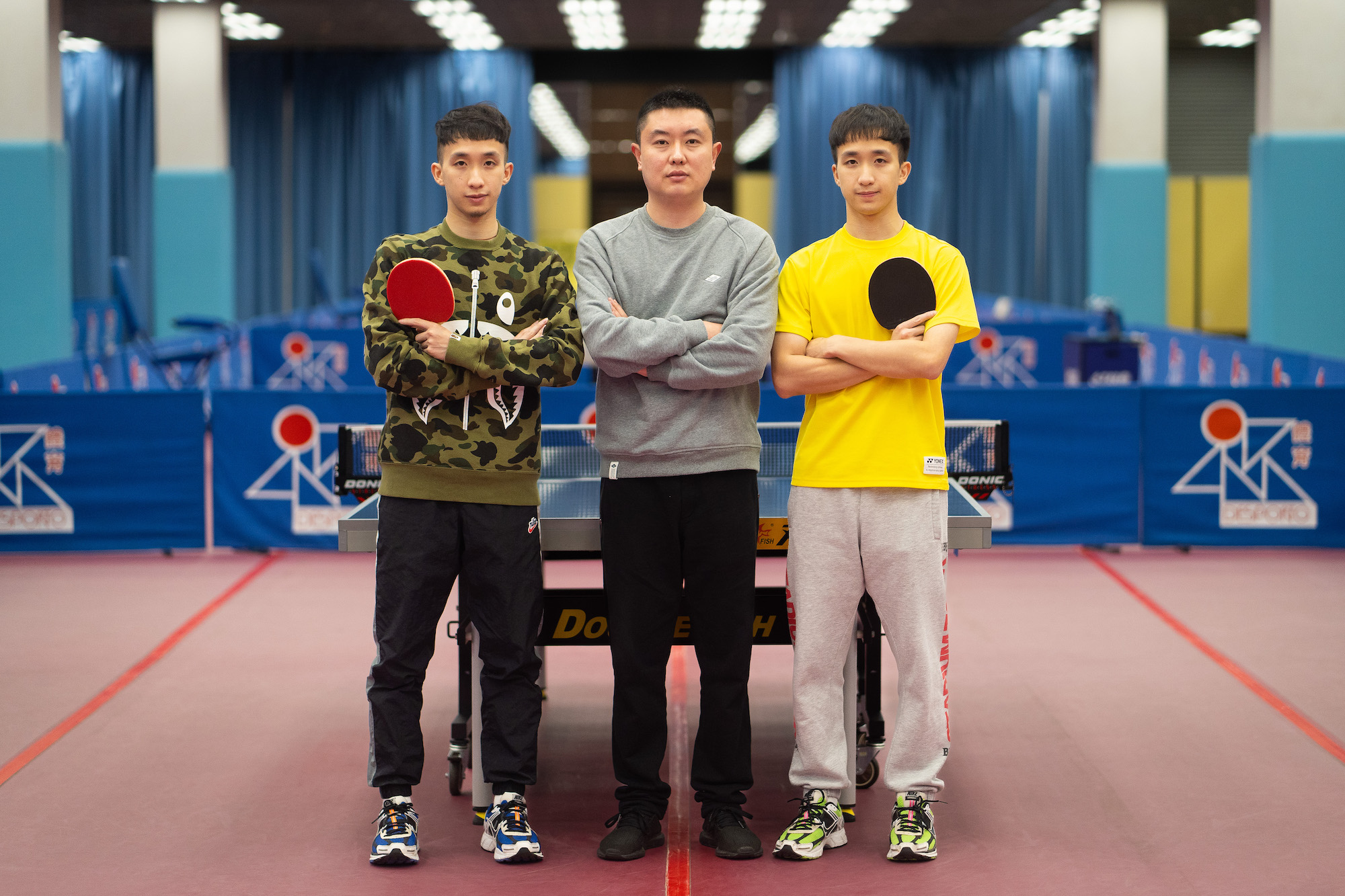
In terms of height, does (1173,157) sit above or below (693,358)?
above

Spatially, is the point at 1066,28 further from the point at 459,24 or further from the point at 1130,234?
the point at 459,24

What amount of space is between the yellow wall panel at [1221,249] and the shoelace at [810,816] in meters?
15.7

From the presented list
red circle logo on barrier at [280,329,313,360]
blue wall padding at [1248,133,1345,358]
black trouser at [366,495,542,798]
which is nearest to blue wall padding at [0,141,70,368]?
red circle logo on barrier at [280,329,313,360]

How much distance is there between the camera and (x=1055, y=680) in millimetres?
4887

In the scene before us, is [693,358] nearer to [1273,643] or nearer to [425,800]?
[425,800]

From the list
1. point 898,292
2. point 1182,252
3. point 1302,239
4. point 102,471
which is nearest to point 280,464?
point 102,471

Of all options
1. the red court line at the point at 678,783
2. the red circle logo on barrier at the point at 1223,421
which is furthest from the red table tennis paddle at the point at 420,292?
the red circle logo on barrier at the point at 1223,421

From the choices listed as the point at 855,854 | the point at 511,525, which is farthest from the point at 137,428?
the point at 855,854

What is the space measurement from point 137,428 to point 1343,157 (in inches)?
384

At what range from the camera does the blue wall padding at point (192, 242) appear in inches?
611

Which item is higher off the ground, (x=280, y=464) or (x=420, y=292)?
(x=420, y=292)

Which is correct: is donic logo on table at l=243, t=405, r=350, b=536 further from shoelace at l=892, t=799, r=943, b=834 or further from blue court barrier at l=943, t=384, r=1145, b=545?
shoelace at l=892, t=799, r=943, b=834

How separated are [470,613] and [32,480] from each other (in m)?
4.65

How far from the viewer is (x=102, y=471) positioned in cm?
702
